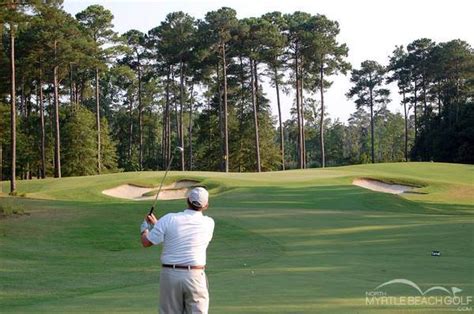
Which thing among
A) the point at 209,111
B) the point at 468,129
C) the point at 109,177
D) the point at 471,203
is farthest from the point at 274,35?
the point at 471,203

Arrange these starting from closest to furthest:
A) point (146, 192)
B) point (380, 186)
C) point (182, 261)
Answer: point (182, 261) → point (146, 192) → point (380, 186)

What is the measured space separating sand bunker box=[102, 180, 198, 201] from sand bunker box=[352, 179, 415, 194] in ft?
34.7

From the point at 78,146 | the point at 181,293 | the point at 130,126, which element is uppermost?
the point at 130,126

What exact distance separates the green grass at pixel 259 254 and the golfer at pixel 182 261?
2054 mm

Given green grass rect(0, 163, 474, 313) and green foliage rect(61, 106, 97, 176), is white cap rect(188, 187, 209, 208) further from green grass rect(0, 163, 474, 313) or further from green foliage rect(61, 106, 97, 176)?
green foliage rect(61, 106, 97, 176)

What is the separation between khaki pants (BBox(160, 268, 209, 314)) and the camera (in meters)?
5.77

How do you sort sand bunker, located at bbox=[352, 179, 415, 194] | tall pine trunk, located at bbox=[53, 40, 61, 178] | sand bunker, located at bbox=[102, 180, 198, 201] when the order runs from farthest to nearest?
tall pine trunk, located at bbox=[53, 40, 61, 178]
sand bunker, located at bbox=[352, 179, 415, 194]
sand bunker, located at bbox=[102, 180, 198, 201]

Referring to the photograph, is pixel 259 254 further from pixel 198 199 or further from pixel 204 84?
pixel 204 84

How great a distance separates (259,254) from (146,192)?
21.6 m

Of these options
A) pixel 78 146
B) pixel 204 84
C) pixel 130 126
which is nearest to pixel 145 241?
pixel 78 146

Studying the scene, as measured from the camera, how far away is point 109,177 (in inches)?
1544

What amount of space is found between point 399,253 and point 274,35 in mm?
48243

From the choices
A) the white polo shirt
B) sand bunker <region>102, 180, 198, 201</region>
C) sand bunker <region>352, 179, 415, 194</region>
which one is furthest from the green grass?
sand bunker <region>352, 179, 415, 194</region>

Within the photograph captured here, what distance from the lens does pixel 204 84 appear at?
7488 centimetres
